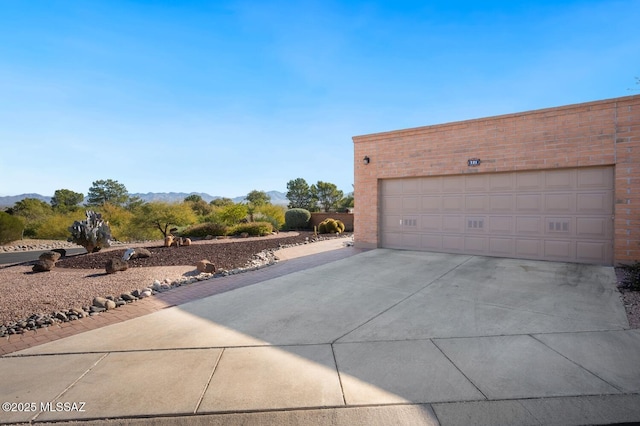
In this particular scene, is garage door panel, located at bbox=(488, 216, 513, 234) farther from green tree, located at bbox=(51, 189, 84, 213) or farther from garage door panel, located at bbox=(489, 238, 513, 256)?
green tree, located at bbox=(51, 189, 84, 213)

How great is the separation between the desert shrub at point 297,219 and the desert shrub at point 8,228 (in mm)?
15410

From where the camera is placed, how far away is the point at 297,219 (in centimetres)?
2236

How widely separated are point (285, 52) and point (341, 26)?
2.30m

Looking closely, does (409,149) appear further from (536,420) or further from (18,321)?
(18,321)

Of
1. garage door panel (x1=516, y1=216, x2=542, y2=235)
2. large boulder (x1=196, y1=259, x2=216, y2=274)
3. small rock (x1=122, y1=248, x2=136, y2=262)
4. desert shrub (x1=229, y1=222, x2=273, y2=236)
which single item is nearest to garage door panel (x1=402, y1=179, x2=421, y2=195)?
garage door panel (x1=516, y1=216, x2=542, y2=235)

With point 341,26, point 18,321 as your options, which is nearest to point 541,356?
point 18,321

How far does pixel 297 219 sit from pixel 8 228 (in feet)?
53.1

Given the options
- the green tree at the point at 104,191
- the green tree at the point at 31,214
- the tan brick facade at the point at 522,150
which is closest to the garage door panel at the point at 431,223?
the tan brick facade at the point at 522,150

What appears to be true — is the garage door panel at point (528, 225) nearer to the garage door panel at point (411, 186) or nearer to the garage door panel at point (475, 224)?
the garage door panel at point (475, 224)

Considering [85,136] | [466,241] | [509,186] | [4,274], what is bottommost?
[4,274]

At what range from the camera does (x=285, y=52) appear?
450 inches

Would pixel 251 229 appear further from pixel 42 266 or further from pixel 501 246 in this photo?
pixel 501 246

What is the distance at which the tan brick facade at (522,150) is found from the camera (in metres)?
7.05

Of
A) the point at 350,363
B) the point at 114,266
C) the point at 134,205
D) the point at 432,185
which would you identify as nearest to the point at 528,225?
the point at 432,185
